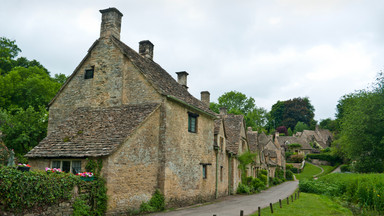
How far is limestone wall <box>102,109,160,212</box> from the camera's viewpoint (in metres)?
13.1

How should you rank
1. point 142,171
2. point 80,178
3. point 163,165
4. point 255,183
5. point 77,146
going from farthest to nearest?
1. point 255,183
2. point 163,165
3. point 142,171
4. point 77,146
5. point 80,178

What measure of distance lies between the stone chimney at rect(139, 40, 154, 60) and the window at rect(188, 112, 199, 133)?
6.50 meters

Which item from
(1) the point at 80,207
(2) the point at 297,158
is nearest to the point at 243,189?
(1) the point at 80,207

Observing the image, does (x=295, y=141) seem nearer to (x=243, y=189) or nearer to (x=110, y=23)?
(x=243, y=189)

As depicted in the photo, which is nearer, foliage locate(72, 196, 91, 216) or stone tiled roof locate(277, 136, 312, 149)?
foliage locate(72, 196, 91, 216)

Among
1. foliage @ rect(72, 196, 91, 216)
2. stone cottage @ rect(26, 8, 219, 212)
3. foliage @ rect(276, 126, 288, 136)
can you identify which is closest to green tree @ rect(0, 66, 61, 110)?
stone cottage @ rect(26, 8, 219, 212)

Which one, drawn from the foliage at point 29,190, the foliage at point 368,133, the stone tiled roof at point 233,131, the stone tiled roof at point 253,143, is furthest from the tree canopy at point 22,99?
the foliage at point 368,133

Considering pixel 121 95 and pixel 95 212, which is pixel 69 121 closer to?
pixel 121 95

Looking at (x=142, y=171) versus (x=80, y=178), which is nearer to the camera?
(x=80, y=178)

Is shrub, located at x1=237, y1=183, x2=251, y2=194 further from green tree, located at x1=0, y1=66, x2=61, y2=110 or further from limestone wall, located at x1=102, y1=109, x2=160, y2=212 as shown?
green tree, located at x1=0, y1=66, x2=61, y2=110

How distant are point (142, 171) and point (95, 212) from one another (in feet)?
10.8

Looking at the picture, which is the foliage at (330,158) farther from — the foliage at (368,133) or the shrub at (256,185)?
the shrub at (256,185)

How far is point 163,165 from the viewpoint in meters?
15.9

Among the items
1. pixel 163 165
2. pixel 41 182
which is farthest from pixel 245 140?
pixel 41 182
